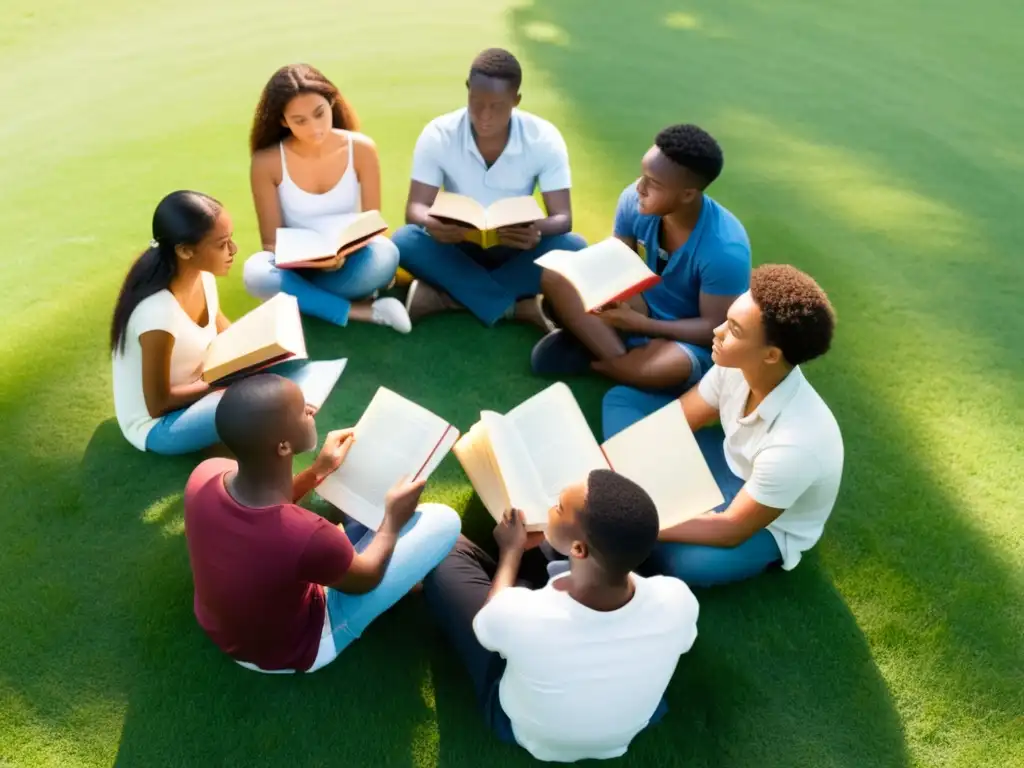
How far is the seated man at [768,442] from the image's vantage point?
2.66m

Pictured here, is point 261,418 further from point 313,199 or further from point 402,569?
point 313,199

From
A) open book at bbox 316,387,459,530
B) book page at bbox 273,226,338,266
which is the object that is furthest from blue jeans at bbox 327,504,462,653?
book page at bbox 273,226,338,266

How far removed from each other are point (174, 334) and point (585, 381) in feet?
6.26

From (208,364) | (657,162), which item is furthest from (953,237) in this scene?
(208,364)

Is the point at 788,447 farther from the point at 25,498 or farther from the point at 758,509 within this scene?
the point at 25,498

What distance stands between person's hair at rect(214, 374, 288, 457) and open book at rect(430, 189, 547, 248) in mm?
1675

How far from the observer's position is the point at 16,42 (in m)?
6.61

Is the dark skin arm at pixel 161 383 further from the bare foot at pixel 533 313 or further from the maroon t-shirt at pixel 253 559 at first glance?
the bare foot at pixel 533 313

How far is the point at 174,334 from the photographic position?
312 centimetres

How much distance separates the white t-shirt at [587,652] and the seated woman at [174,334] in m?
1.33

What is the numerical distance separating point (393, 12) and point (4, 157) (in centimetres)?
372

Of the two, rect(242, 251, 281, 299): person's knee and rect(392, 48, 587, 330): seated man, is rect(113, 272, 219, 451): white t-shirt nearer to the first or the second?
rect(242, 251, 281, 299): person's knee

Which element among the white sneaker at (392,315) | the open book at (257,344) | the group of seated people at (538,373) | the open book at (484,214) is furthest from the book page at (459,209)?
the open book at (257,344)

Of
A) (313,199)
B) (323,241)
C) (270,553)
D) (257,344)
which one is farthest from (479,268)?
(270,553)
